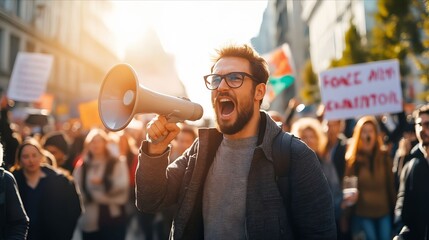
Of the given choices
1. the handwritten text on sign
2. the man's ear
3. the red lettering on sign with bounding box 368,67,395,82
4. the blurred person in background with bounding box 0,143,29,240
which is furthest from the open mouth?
the red lettering on sign with bounding box 368,67,395,82

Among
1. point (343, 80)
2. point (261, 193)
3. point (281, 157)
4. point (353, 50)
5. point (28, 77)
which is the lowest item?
point (261, 193)

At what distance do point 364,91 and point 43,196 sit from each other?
16.0ft

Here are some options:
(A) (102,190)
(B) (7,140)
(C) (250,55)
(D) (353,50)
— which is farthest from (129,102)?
(D) (353,50)

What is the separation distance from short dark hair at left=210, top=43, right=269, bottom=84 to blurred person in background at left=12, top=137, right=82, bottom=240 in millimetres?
2498

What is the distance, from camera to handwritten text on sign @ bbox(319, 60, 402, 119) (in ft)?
23.3

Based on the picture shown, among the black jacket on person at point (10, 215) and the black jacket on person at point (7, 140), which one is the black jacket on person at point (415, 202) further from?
the black jacket on person at point (7, 140)

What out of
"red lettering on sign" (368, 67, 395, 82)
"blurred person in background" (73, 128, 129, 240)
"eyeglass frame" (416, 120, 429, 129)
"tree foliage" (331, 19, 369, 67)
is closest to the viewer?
"eyeglass frame" (416, 120, 429, 129)

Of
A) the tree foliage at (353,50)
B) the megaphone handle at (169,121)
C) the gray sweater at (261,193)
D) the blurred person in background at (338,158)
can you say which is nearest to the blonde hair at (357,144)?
the blurred person in background at (338,158)

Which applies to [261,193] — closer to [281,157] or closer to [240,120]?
[281,157]

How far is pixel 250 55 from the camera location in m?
2.49

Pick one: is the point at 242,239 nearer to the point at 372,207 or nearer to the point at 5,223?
the point at 5,223

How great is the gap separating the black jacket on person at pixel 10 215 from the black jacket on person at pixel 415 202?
247cm

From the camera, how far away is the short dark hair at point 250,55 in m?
2.48

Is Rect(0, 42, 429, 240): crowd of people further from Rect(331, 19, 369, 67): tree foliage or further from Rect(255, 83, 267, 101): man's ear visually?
Rect(331, 19, 369, 67): tree foliage
